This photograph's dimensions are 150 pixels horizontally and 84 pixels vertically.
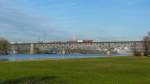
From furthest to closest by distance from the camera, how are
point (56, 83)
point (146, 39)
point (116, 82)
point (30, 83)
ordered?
1. point (146, 39)
2. point (116, 82)
3. point (56, 83)
4. point (30, 83)

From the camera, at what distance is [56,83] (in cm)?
2411

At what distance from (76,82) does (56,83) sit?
7.66 ft

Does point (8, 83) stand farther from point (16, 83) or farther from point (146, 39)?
point (146, 39)

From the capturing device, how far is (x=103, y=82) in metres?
26.1

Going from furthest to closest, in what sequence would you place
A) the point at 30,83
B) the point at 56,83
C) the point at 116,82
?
the point at 116,82 → the point at 56,83 → the point at 30,83

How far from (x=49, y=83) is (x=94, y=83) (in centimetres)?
317

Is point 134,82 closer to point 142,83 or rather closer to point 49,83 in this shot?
point 142,83

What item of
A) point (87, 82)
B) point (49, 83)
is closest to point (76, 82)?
point (87, 82)

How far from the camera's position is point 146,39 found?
165125 mm

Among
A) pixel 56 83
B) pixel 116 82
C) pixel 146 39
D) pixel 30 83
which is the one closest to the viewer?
pixel 30 83

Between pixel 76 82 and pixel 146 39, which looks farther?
pixel 146 39

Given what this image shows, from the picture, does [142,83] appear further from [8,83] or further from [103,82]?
[8,83]

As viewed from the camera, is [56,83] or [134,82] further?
[134,82]

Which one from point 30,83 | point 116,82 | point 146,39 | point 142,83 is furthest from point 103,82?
point 146,39
